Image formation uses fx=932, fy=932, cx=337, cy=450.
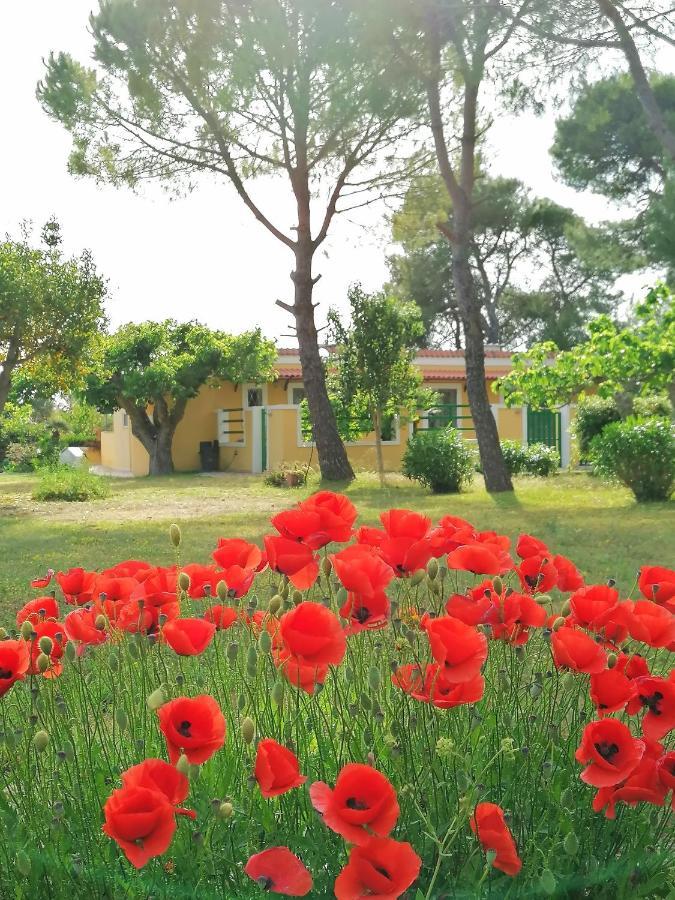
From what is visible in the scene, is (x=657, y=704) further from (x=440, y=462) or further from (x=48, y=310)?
(x=48, y=310)

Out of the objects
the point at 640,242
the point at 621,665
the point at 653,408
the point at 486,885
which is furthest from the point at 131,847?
the point at 640,242

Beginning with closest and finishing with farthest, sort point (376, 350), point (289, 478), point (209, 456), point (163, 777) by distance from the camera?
point (163, 777) → point (376, 350) → point (289, 478) → point (209, 456)

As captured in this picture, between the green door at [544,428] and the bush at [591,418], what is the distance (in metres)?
4.73

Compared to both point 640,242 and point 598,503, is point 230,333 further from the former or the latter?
point 598,503

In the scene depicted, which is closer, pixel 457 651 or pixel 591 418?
pixel 457 651

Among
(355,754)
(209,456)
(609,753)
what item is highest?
(609,753)

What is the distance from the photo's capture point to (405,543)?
172cm

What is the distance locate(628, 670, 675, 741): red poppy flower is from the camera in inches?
58.6

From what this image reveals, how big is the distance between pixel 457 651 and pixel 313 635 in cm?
22

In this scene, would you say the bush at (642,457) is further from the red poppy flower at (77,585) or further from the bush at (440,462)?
the red poppy flower at (77,585)

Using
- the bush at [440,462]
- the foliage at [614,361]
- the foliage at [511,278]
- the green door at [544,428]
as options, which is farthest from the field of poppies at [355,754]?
the foliage at [511,278]

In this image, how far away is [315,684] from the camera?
4.87ft

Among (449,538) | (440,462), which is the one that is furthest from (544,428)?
(449,538)

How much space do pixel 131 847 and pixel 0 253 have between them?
Result: 1517 cm
